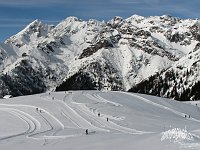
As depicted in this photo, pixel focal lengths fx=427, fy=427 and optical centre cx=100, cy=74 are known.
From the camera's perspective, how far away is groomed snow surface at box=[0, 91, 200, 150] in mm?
33500

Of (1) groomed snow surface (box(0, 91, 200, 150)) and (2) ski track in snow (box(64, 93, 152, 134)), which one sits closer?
(1) groomed snow surface (box(0, 91, 200, 150))

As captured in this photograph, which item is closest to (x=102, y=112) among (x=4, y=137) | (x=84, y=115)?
(x=84, y=115)

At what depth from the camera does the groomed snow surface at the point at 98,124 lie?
3350 cm

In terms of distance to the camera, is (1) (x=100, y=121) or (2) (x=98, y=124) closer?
(2) (x=98, y=124)

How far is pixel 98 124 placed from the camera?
223 ft

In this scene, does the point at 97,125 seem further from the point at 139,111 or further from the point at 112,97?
the point at 112,97

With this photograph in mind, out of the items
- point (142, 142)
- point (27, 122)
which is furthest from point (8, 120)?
point (142, 142)

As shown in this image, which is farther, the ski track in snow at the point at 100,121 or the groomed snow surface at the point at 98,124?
the ski track in snow at the point at 100,121

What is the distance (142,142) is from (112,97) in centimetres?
7310

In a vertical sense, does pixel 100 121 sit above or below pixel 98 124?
above

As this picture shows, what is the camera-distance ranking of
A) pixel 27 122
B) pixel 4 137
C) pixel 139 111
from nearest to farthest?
pixel 4 137, pixel 27 122, pixel 139 111

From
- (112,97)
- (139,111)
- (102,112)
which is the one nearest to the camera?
(102,112)

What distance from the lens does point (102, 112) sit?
79.9m

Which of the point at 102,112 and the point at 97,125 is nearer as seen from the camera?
the point at 97,125
